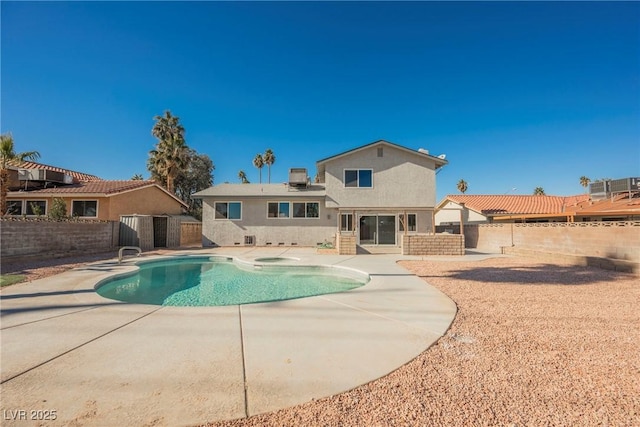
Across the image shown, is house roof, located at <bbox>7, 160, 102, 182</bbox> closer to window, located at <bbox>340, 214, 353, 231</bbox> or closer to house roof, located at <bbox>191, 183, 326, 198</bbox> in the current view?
house roof, located at <bbox>191, 183, 326, 198</bbox>

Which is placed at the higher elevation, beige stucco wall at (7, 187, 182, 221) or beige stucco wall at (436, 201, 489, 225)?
beige stucco wall at (7, 187, 182, 221)

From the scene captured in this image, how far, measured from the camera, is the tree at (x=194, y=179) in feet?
122

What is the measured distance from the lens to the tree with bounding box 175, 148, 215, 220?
122ft

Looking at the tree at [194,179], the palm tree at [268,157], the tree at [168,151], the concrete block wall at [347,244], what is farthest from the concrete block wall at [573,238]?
the palm tree at [268,157]

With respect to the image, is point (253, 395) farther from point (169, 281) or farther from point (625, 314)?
point (169, 281)

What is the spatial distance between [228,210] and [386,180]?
38.0 feet

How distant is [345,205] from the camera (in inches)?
746

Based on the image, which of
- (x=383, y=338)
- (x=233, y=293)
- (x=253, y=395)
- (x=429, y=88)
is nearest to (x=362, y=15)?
(x=429, y=88)

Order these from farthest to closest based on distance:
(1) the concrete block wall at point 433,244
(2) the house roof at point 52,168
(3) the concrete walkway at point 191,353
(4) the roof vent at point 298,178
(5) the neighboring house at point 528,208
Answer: (2) the house roof at point 52,168 < (4) the roof vent at point 298,178 < (5) the neighboring house at point 528,208 < (1) the concrete block wall at point 433,244 < (3) the concrete walkway at point 191,353

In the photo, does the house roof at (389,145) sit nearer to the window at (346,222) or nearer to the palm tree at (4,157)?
the window at (346,222)

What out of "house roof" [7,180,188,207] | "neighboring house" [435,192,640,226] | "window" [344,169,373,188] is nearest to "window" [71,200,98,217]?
"house roof" [7,180,188,207]

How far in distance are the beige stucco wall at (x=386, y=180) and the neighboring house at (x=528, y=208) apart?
202 cm

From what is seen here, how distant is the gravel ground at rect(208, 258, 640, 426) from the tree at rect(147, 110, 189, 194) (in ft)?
98.9

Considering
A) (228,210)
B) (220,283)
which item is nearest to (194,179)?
(228,210)
